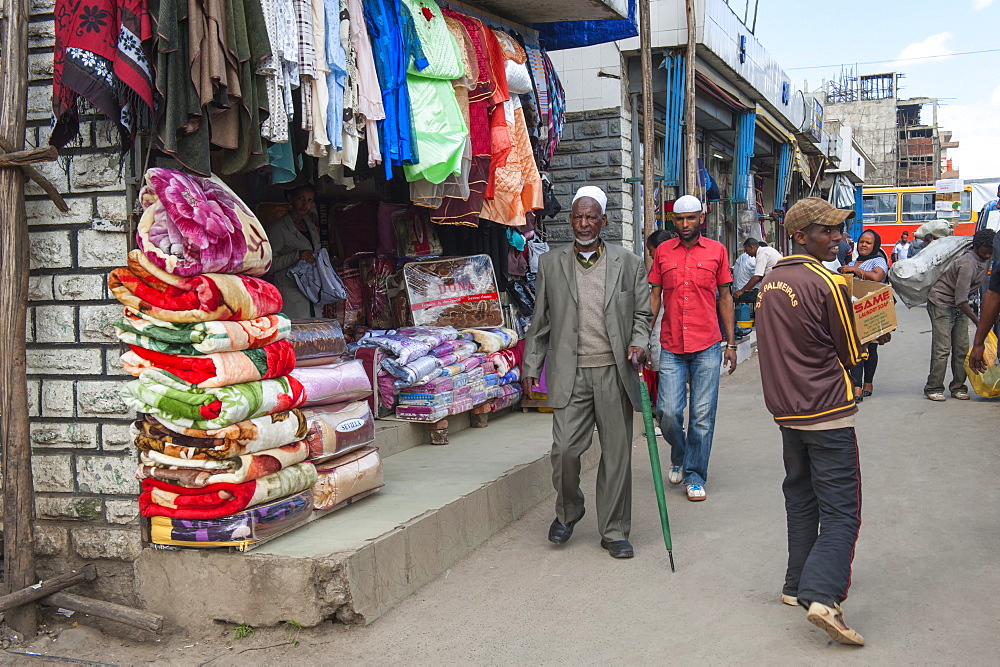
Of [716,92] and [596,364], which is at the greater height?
[716,92]

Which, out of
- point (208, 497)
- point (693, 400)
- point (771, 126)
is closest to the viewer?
point (208, 497)

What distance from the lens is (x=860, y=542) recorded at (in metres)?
4.92

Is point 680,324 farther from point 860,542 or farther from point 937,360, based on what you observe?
point 937,360

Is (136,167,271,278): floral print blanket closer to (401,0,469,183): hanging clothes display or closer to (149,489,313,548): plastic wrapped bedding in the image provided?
(149,489,313,548): plastic wrapped bedding

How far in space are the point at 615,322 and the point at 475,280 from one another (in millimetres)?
3352

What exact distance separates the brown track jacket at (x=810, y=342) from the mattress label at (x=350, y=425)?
2.28 m

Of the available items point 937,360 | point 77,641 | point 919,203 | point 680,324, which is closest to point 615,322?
point 680,324

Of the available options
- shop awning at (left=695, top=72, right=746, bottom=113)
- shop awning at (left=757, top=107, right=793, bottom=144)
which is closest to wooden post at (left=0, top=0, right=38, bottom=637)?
shop awning at (left=695, top=72, right=746, bottom=113)

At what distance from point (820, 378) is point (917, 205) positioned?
111 ft

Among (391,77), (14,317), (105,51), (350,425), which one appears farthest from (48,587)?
(391,77)

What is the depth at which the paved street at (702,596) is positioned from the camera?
3.67 metres

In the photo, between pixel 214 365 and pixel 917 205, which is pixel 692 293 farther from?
pixel 917 205

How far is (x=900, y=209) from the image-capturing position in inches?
1330

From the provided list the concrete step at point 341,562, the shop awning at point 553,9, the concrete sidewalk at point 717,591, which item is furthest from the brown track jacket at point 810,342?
the shop awning at point 553,9
